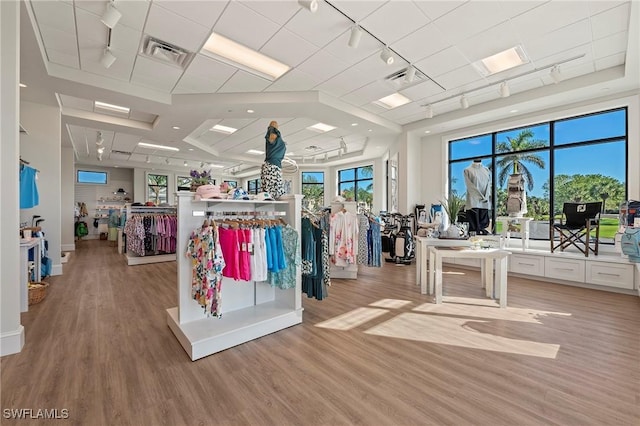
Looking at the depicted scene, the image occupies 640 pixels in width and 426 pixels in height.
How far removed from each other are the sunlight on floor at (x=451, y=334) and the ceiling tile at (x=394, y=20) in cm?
350

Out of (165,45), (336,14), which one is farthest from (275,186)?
(165,45)

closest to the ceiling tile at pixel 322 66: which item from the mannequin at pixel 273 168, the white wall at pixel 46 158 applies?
the mannequin at pixel 273 168

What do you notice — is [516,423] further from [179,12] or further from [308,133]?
[308,133]

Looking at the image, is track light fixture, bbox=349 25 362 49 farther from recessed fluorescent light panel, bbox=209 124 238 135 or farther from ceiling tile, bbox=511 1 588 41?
recessed fluorescent light panel, bbox=209 124 238 135

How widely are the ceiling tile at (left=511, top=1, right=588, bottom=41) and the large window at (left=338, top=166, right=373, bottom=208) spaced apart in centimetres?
840

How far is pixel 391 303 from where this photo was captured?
3855 millimetres

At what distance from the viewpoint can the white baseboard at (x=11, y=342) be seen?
7.80ft

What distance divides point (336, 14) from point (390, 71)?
160cm

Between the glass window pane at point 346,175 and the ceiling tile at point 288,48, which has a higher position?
the ceiling tile at point 288,48

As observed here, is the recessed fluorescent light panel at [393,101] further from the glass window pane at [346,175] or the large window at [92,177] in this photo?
the large window at [92,177]

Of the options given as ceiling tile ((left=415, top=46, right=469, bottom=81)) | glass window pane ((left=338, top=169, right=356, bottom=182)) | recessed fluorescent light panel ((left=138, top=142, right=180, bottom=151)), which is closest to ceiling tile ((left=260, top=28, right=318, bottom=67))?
ceiling tile ((left=415, top=46, right=469, bottom=81))

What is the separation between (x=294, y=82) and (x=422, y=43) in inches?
81.7

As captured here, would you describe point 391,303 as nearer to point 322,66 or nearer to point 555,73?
point 322,66

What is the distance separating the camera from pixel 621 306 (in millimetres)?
3740
